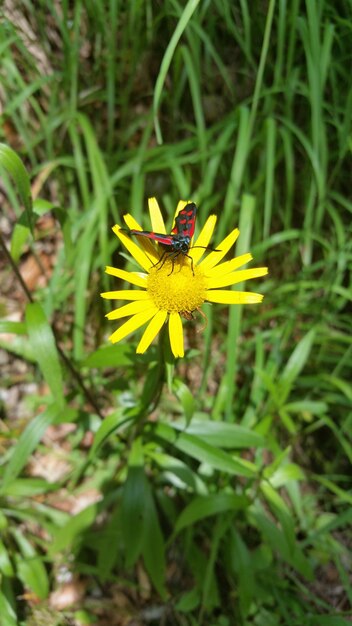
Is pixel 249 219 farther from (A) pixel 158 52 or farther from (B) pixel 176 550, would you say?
(B) pixel 176 550

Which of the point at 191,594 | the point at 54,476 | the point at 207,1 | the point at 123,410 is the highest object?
the point at 207,1

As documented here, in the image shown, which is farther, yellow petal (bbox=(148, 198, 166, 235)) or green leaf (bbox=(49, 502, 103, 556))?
green leaf (bbox=(49, 502, 103, 556))

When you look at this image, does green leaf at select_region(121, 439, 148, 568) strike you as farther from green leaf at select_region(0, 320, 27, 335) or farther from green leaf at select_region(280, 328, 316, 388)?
green leaf at select_region(280, 328, 316, 388)

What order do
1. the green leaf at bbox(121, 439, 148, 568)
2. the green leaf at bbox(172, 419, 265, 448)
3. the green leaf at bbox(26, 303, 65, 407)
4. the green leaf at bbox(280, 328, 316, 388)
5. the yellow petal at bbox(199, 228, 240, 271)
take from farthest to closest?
the green leaf at bbox(280, 328, 316, 388), the green leaf at bbox(172, 419, 265, 448), the green leaf at bbox(121, 439, 148, 568), the green leaf at bbox(26, 303, 65, 407), the yellow petal at bbox(199, 228, 240, 271)

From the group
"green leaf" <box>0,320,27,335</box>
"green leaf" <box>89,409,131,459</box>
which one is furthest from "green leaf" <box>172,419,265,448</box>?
"green leaf" <box>0,320,27,335</box>

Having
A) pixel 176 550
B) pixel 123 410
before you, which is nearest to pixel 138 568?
pixel 176 550

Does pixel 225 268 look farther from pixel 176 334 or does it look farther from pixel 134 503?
pixel 134 503

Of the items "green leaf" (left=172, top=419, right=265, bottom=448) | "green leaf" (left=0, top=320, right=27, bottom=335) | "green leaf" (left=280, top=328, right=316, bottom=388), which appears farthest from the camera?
"green leaf" (left=280, top=328, right=316, bottom=388)
